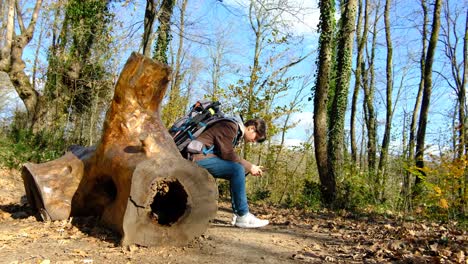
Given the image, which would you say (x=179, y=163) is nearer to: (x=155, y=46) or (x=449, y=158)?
(x=449, y=158)

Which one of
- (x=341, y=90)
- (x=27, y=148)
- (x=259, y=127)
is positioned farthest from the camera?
(x=341, y=90)

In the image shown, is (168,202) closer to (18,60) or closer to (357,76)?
(18,60)

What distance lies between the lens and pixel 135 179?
11.4ft

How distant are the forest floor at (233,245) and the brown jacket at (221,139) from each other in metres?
0.87

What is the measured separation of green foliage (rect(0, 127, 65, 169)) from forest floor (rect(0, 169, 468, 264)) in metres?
4.57

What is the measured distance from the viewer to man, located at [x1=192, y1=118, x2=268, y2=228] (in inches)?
168

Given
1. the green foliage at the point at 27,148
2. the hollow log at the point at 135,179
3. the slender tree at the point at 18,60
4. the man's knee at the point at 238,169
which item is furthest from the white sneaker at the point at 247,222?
the slender tree at the point at 18,60

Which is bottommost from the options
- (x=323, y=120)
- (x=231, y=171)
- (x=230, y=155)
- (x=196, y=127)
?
(x=231, y=171)

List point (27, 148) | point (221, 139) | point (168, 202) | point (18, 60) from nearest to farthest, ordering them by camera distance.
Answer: point (168, 202) < point (221, 139) < point (27, 148) < point (18, 60)

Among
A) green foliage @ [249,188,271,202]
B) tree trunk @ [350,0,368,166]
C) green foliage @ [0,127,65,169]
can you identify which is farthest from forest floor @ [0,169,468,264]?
tree trunk @ [350,0,368,166]

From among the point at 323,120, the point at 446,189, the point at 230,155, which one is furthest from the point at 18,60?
the point at 446,189

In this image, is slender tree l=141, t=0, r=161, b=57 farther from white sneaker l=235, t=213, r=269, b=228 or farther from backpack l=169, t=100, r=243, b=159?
white sneaker l=235, t=213, r=269, b=228

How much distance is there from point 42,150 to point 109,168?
7.46 metres

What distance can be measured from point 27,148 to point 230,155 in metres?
7.66
